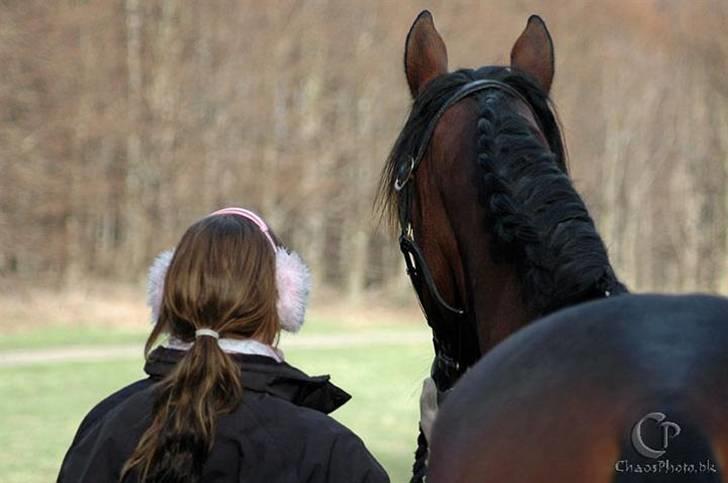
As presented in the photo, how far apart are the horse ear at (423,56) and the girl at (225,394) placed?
2.88 ft

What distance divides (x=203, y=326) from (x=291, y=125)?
131 feet

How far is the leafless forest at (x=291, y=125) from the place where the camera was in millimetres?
34844

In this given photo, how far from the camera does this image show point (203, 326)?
101 inches

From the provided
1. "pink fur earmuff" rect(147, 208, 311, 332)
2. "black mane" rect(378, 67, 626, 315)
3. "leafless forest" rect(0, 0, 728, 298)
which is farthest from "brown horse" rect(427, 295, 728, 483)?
"leafless forest" rect(0, 0, 728, 298)

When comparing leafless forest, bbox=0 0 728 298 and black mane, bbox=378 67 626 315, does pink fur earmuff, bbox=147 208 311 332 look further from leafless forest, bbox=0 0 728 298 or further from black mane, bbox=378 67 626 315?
leafless forest, bbox=0 0 728 298

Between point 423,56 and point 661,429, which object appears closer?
point 661,429

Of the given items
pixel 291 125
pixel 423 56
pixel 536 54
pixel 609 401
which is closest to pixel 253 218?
pixel 423 56

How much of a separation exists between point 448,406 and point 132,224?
3652 centimetres

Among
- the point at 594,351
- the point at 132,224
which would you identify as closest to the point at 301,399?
the point at 594,351

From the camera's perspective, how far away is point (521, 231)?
2592 millimetres

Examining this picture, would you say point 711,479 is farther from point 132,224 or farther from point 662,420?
point 132,224

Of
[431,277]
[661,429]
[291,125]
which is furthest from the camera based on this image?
[291,125]

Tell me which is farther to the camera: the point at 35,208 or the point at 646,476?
the point at 35,208

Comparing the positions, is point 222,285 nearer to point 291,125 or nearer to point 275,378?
point 275,378
